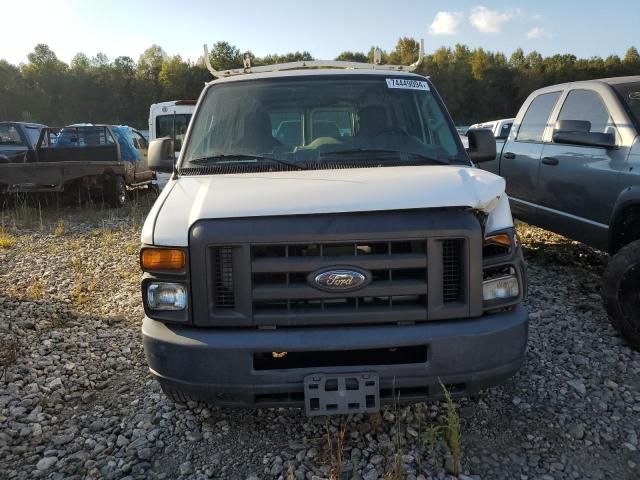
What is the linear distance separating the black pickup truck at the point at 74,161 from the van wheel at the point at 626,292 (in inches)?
388

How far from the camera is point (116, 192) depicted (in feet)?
39.2

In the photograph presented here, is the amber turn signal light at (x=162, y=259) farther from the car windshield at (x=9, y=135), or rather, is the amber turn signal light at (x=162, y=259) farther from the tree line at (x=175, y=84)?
the tree line at (x=175, y=84)

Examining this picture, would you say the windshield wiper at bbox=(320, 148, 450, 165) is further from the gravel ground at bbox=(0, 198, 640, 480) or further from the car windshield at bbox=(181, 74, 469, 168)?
the gravel ground at bbox=(0, 198, 640, 480)

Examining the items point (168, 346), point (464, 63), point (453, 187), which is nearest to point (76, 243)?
point (168, 346)

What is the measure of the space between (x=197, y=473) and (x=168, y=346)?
0.71 m

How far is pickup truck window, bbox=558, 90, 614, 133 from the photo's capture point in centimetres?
505

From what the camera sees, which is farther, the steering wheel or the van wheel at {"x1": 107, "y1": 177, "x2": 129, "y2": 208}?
the van wheel at {"x1": 107, "y1": 177, "x2": 129, "y2": 208}

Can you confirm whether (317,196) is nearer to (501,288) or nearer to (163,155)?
(501,288)

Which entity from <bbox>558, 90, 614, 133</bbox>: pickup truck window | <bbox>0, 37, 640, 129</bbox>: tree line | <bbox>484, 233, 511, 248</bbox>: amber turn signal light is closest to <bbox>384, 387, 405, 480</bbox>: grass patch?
<bbox>484, 233, 511, 248</bbox>: amber turn signal light

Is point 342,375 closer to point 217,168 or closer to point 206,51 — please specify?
point 217,168

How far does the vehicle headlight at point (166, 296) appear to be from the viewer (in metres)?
2.65

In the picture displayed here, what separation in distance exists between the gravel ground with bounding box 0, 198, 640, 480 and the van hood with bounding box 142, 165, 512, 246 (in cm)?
123

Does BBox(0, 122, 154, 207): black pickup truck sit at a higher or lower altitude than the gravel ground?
higher

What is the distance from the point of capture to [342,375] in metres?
2.55
